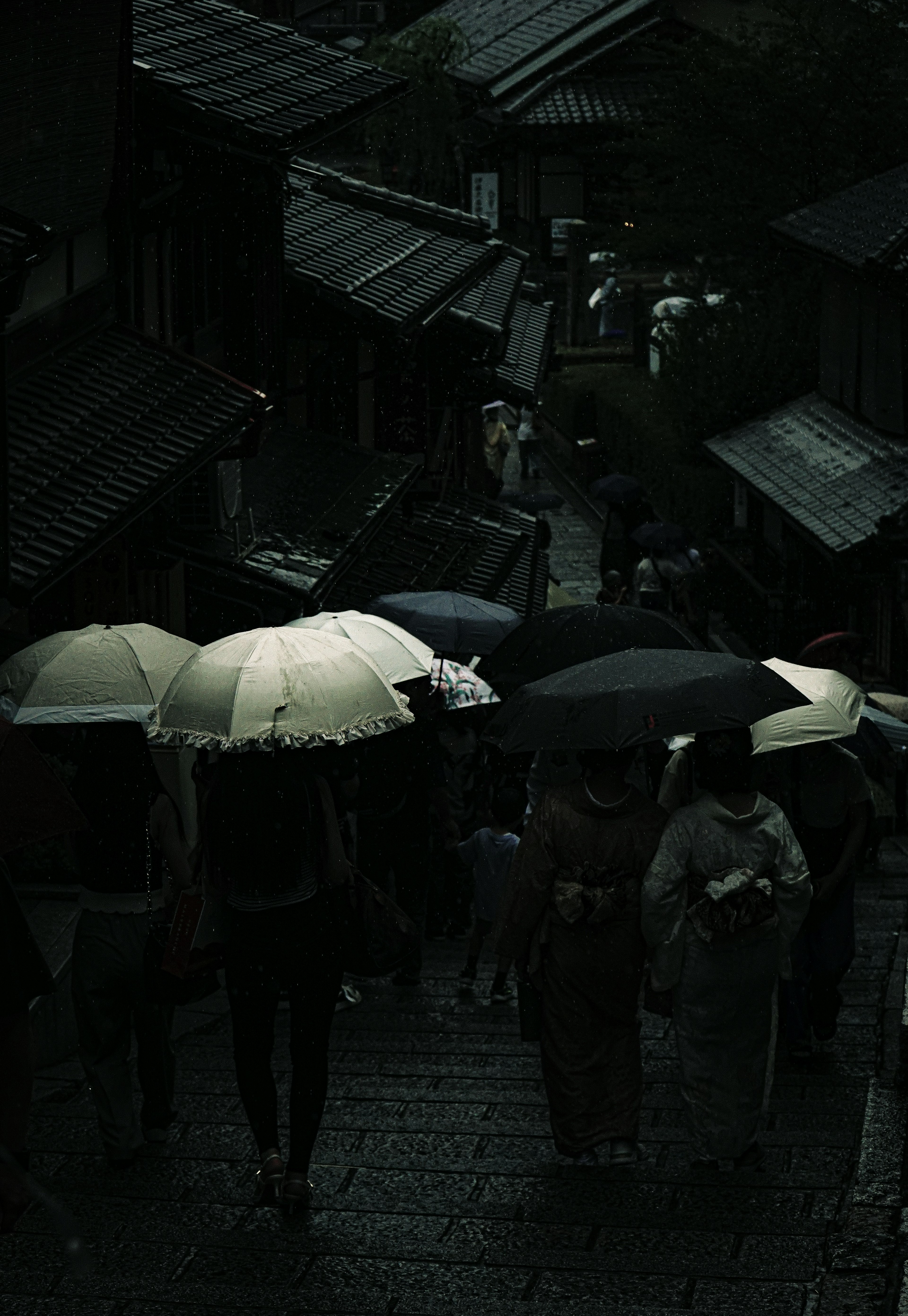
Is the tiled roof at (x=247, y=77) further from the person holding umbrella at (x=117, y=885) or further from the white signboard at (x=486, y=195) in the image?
the white signboard at (x=486, y=195)

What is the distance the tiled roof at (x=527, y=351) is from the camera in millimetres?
24562

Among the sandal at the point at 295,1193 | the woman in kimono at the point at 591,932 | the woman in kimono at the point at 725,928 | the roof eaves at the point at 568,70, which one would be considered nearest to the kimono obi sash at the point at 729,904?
the woman in kimono at the point at 725,928

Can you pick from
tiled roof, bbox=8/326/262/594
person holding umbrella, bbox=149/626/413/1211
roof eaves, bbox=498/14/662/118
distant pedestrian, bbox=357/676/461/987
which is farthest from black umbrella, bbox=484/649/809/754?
roof eaves, bbox=498/14/662/118

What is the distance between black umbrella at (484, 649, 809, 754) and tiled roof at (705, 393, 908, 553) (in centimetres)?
1095

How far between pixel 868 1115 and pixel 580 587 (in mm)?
23909

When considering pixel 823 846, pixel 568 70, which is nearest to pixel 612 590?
pixel 823 846

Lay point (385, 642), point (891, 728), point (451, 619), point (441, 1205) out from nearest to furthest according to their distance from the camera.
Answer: point (441, 1205)
point (385, 642)
point (891, 728)
point (451, 619)

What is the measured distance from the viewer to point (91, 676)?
6.88 metres

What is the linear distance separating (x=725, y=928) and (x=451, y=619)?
641cm

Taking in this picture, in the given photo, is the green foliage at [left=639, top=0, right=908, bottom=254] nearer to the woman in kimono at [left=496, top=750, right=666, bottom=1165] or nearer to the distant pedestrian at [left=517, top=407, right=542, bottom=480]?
the distant pedestrian at [left=517, top=407, right=542, bottom=480]

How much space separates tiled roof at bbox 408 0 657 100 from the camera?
149 feet

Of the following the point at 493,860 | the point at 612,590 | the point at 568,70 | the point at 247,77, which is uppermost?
the point at 247,77

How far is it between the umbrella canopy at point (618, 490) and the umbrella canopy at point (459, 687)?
18101 millimetres

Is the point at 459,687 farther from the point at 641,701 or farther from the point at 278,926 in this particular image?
the point at 278,926
